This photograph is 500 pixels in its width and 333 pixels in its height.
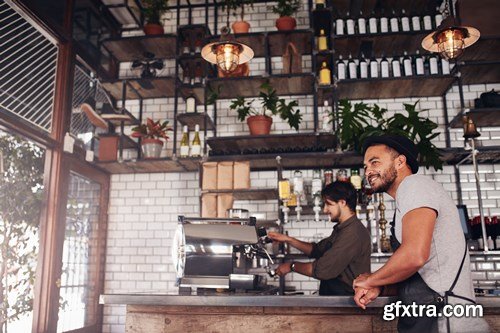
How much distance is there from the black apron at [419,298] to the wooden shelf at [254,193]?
265cm

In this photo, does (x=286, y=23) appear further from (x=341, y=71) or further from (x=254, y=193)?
(x=254, y=193)

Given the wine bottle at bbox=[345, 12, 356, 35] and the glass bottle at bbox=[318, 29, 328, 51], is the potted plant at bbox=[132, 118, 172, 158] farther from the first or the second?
Result: the wine bottle at bbox=[345, 12, 356, 35]

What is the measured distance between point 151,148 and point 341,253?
2.84m

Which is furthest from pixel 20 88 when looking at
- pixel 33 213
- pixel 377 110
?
pixel 377 110

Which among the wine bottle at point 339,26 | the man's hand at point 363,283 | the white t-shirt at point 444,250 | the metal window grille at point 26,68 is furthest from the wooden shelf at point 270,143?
the white t-shirt at point 444,250

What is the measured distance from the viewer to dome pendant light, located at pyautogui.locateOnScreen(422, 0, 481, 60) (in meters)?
3.46

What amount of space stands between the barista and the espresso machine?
0.97ft

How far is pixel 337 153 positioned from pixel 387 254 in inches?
Result: 42.5

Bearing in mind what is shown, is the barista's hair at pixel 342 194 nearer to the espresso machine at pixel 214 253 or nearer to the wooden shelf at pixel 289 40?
the espresso machine at pixel 214 253

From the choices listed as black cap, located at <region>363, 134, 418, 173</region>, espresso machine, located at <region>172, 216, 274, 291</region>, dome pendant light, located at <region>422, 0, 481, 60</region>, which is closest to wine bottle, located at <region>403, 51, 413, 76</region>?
dome pendant light, located at <region>422, 0, 481, 60</region>

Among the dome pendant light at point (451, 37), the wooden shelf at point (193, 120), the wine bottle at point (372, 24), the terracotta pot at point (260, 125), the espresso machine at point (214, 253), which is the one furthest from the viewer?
the wine bottle at point (372, 24)

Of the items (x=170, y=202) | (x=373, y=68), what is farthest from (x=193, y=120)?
(x=373, y=68)

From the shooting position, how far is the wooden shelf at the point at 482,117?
4.79 metres

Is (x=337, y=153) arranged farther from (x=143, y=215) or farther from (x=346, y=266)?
(x=143, y=215)
